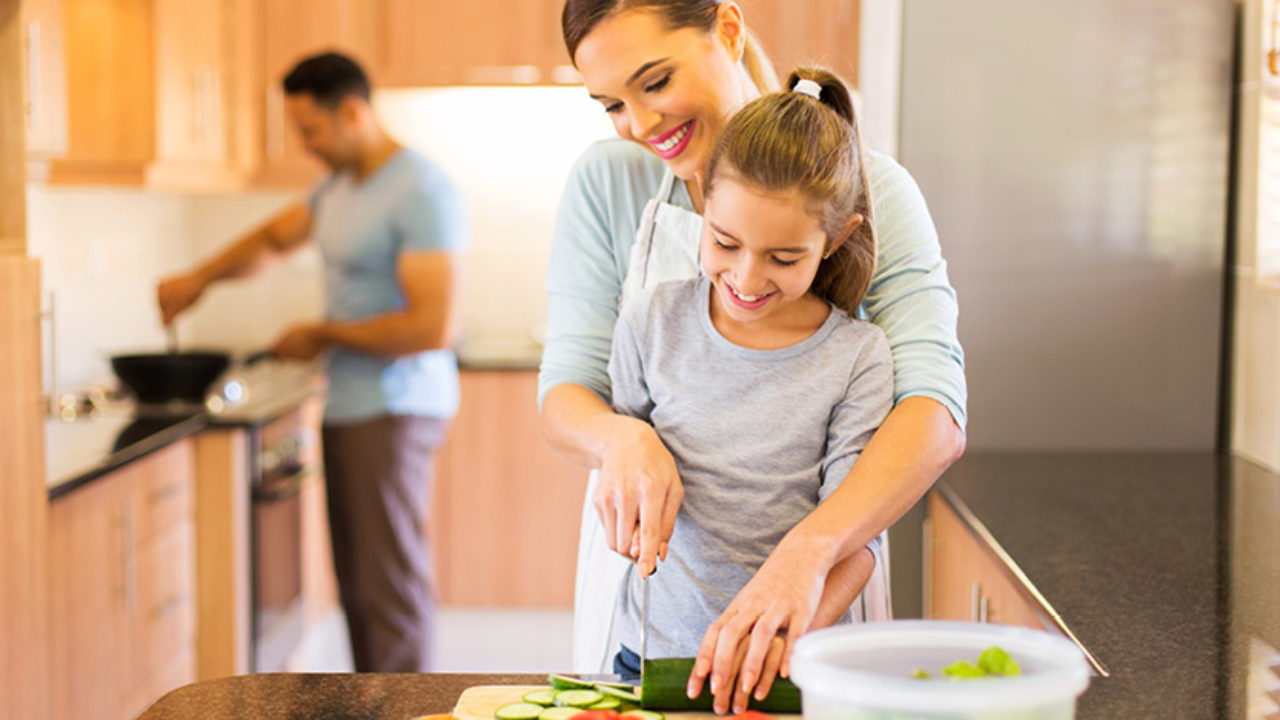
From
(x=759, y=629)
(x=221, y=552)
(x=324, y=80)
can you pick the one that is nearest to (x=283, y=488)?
(x=221, y=552)

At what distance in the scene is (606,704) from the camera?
102cm

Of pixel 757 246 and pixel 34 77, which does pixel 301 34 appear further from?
pixel 757 246

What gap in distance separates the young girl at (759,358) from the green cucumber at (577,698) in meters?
0.16

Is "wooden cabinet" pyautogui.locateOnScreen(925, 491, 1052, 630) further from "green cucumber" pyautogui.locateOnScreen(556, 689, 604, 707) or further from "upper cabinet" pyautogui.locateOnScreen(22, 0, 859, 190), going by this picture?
"upper cabinet" pyautogui.locateOnScreen(22, 0, 859, 190)

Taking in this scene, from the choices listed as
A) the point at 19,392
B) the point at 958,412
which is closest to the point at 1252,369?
the point at 958,412

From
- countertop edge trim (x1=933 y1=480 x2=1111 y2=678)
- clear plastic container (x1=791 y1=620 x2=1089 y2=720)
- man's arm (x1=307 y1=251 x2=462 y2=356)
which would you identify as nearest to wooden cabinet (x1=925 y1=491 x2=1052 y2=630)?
countertop edge trim (x1=933 y1=480 x2=1111 y2=678)

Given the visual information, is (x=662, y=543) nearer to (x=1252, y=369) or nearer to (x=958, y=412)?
(x=958, y=412)

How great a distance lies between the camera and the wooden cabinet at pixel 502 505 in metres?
4.01

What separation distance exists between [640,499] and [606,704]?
176 mm

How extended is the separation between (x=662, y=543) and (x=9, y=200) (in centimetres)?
158

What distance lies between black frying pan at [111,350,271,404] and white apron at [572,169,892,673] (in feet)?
6.16

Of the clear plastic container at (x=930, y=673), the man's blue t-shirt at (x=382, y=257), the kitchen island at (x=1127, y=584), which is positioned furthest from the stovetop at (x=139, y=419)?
the clear plastic container at (x=930, y=673)

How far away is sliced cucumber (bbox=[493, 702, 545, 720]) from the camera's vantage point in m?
0.99

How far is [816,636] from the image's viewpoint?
33.4 inches
